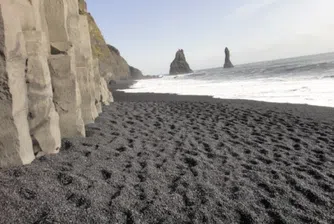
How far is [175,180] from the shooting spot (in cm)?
384

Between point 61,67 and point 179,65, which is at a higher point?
point 61,67

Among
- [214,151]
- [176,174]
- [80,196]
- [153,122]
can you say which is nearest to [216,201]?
[176,174]

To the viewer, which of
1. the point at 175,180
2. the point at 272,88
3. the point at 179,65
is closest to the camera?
the point at 175,180

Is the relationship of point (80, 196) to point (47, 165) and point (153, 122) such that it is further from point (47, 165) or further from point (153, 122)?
point (153, 122)

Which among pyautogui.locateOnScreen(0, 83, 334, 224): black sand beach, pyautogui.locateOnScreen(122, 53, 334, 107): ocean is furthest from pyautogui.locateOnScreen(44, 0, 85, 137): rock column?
pyautogui.locateOnScreen(122, 53, 334, 107): ocean

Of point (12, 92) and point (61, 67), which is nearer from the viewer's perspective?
point (12, 92)

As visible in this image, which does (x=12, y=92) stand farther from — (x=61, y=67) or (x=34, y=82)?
(x=61, y=67)

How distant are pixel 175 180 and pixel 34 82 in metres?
2.32

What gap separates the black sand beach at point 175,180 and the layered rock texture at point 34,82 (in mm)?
280

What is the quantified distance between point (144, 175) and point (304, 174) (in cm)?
230

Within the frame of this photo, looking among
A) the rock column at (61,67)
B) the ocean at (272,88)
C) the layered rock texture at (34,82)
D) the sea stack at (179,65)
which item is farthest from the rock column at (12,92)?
the sea stack at (179,65)

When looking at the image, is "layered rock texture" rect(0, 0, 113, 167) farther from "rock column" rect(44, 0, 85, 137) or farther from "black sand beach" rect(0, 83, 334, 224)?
Answer: "black sand beach" rect(0, 83, 334, 224)

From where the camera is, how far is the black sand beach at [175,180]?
295 centimetres

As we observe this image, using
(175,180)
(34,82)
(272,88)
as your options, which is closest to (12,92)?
(34,82)
